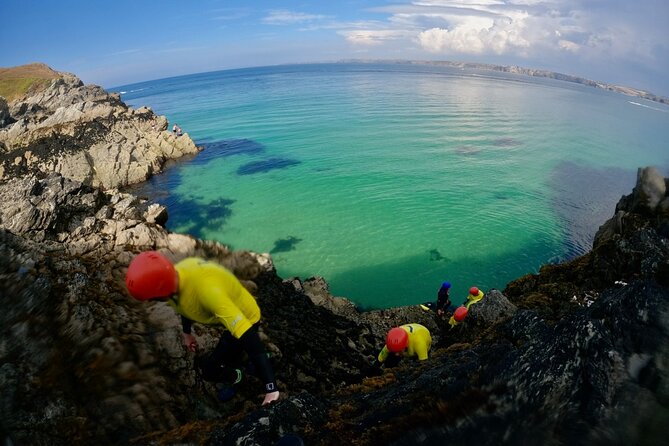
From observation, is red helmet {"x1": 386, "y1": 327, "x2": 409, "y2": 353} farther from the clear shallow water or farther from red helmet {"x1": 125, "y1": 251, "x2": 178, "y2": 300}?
the clear shallow water

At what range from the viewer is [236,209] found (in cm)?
3112

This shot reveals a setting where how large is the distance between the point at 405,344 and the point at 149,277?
18.9ft

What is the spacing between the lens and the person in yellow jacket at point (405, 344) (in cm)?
765

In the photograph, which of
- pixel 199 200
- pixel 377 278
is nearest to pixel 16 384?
Answer: pixel 377 278

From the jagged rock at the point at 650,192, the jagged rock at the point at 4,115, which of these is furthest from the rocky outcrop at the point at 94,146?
the jagged rock at the point at 650,192

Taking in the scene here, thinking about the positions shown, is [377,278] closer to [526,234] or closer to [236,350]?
[526,234]

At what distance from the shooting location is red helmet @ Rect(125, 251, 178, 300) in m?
3.70

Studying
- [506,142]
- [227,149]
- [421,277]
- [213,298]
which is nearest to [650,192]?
[421,277]

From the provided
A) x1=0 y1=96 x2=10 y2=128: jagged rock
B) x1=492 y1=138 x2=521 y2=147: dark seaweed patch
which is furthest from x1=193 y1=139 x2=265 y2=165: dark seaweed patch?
x1=492 y1=138 x2=521 y2=147: dark seaweed patch

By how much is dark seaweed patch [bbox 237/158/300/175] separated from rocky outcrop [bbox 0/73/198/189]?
10580 millimetres

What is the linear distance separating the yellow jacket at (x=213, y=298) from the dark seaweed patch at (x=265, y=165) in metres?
37.8

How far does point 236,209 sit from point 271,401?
2831 centimetres

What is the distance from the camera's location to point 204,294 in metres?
4.04

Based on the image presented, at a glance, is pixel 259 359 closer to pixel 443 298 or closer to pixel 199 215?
pixel 443 298
